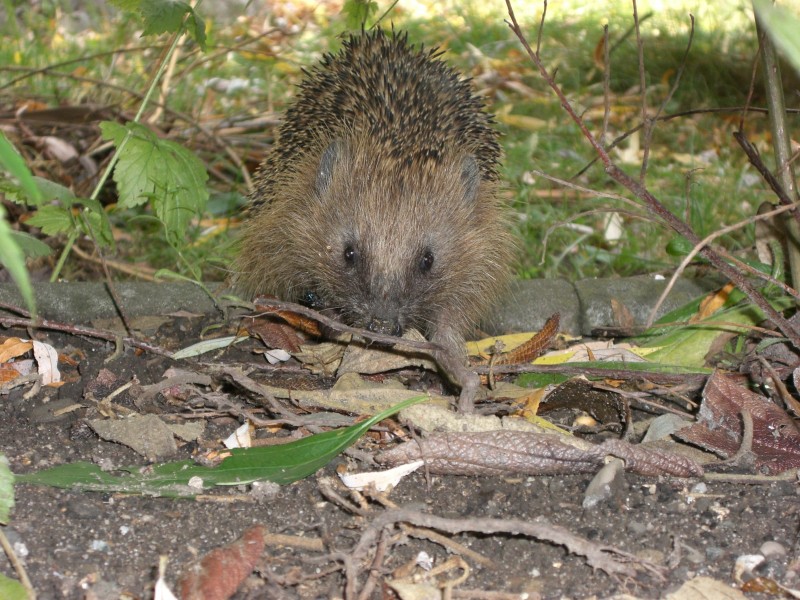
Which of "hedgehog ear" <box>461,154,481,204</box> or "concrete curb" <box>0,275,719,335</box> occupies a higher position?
"hedgehog ear" <box>461,154,481,204</box>

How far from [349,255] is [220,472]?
1.56 metres

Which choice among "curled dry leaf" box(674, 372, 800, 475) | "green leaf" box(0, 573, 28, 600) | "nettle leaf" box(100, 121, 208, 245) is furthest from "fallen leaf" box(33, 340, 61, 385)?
"curled dry leaf" box(674, 372, 800, 475)

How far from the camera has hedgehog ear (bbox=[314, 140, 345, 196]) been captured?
4125mm

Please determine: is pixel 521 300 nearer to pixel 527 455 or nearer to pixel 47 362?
pixel 527 455

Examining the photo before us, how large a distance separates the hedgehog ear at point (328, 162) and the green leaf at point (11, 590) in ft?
8.22

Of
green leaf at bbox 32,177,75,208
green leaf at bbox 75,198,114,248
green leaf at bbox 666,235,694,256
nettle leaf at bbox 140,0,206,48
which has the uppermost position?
nettle leaf at bbox 140,0,206,48

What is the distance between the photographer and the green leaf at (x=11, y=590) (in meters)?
1.91

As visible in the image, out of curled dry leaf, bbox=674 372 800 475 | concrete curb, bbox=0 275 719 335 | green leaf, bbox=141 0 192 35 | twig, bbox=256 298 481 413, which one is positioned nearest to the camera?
curled dry leaf, bbox=674 372 800 475

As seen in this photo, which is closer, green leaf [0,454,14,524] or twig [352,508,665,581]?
green leaf [0,454,14,524]

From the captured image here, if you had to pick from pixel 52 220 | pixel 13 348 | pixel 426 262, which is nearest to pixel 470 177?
pixel 426 262

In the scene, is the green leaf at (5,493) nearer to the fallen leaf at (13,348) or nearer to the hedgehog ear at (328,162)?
the fallen leaf at (13,348)

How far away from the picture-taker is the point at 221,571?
2.06 m

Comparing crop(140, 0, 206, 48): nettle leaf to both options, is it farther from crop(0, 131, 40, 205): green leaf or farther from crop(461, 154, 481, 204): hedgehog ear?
crop(0, 131, 40, 205): green leaf

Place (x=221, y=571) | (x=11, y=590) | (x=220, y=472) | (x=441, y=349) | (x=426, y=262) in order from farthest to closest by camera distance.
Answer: (x=426, y=262) < (x=441, y=349) < (x=220, y=472) < (x=221, y=571) < (x=11, y=590)
